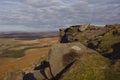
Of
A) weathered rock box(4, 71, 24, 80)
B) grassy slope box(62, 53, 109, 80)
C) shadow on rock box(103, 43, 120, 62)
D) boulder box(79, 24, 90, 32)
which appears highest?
boulder box(79, 24, 90, 32)

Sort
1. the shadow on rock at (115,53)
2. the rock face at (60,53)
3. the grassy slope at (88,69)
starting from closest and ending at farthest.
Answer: the grassy slope at (88,69) < the shadow on rock at (115,53) < the rock face at (60,53)

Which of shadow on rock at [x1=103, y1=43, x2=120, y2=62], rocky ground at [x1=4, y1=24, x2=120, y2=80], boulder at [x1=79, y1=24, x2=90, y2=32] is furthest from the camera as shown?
boulder at [x1=79, y1=24, x2=90, y2=32]

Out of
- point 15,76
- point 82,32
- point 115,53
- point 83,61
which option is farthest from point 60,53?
point 82,32

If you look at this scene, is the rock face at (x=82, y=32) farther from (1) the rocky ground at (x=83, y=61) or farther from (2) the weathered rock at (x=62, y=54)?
(2) the weathered rock at (x=62, y=54)

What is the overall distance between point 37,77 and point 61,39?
1112 inches

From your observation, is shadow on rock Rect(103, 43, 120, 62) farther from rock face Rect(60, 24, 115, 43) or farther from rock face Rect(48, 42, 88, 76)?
rock face Rect(60, 24, 115, 43)

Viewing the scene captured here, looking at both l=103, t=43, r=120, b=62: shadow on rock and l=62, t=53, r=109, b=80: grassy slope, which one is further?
l=103, t=43, r=120, b=62: shadow on rock

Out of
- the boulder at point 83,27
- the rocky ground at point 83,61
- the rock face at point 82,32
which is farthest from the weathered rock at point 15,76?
the boulder at point 83,27

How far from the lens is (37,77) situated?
38219 millimetres

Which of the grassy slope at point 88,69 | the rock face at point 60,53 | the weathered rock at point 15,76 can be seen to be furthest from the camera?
the weathered rock at point 15,76

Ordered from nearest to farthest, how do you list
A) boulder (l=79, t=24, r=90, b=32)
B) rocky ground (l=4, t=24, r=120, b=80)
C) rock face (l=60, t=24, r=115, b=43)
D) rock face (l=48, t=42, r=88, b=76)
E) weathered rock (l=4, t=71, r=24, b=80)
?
1. rocky ground (l=4, t=24, r=120, b=80)
2. rock face (l=48, t=42, r=88, b=76)
3. weathered rock (l=4, t=71, r=24, b=80)
4. rock face (l=60, t=24, r=115, b=43)
5. boulder (l=79, t=24, r=90, b=32)

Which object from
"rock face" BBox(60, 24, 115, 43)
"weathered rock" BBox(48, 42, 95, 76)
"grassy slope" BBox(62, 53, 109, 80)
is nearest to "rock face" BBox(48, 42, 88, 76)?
"weathered rock" BBox(48, 42, 95, 76)

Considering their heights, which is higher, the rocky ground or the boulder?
the boulder

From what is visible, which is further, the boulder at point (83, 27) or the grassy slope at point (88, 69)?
the boulder at point (83, 27)
